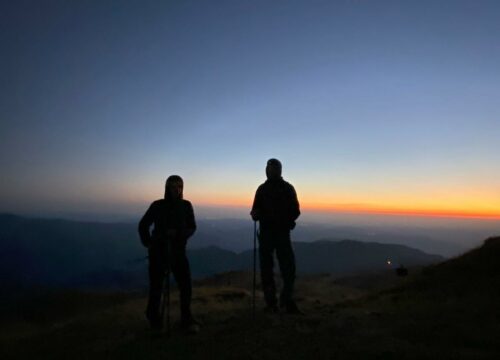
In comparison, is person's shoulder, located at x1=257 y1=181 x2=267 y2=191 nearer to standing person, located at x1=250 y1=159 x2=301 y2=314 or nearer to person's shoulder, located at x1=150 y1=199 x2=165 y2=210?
standing person, located at x1=250 y1=159 x2=301 y2=314

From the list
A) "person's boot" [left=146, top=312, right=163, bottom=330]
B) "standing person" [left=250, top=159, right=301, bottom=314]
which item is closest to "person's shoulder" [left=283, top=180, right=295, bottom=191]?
"standing person" [left=250, top=159, right=301, bottom=314]

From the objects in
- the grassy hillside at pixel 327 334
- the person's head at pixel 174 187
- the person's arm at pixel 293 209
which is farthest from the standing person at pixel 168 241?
the person's arm at pixel 293 209

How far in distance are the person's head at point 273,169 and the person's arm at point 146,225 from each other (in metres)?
2.90

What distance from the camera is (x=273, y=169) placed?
1045cm

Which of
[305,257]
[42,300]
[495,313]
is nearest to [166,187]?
[495,313]

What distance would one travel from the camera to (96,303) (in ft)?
90.3

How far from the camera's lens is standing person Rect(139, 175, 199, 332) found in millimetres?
8781

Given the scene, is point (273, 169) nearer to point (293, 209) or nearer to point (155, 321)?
point (293, 209)

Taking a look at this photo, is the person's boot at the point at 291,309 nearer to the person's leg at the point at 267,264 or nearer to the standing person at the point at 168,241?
the person's leg at the point at 267,264

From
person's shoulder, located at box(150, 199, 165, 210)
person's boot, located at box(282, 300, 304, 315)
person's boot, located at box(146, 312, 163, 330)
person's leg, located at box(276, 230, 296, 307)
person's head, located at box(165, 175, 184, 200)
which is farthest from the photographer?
person's leg, located at box(276, 230, 296, 307)

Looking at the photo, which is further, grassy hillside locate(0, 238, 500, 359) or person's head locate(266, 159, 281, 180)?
person's head locate(266, 159, 281, 180)

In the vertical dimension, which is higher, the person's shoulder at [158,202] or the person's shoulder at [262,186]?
the person's shoulder at [262,186]

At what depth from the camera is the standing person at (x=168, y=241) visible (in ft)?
28.8

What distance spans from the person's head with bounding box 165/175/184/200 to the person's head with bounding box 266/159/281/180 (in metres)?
2.36
